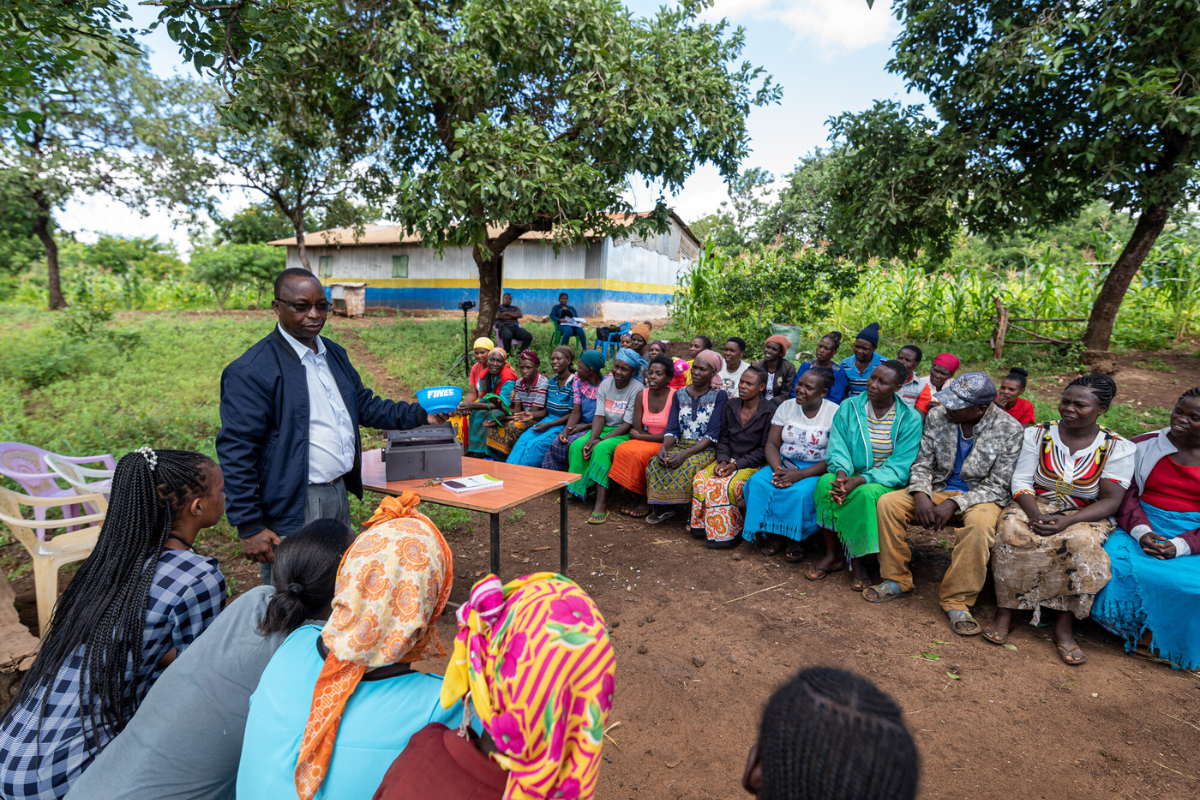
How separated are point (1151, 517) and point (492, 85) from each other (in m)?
8.24

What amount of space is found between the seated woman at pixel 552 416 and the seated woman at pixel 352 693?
4.33 metres

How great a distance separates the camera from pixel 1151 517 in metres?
3.31

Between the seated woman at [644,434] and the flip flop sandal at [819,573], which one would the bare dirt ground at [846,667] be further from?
the seated woman at [644,434]

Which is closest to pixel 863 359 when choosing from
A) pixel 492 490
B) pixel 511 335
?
pixel 492 490

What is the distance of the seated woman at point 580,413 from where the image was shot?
18.9ft

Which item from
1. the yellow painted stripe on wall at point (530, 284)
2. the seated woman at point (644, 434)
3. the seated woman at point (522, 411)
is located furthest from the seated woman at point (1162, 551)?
the yellow painted stripe on wall at point (530, 284)

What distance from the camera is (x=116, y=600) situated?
183 cm

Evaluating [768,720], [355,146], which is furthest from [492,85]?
[768,720]

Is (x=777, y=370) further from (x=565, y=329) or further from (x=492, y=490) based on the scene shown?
(x=565, y=329)

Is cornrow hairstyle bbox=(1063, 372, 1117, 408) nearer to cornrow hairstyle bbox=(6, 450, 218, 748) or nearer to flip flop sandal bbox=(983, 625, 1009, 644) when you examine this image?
flip flop sandal bbox=(983, 625, 1009, 644)

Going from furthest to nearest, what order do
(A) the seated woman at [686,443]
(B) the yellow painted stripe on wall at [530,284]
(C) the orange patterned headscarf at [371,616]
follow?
(B) the yellow painted stripe on wall at [530,284]
(A) the seated woman at [686,443]
(C) the orange patterned headscarf at [371,616]

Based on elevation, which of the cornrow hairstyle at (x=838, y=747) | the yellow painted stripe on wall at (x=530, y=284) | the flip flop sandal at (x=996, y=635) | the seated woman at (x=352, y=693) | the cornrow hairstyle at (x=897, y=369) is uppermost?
the yellow painted stripe on wall at (x=530, y=284)

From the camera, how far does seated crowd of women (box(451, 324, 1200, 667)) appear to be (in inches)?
126

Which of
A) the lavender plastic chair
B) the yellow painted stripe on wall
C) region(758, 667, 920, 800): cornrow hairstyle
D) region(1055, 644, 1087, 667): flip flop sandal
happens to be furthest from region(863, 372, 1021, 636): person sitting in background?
the yellow painted stripe on wall
